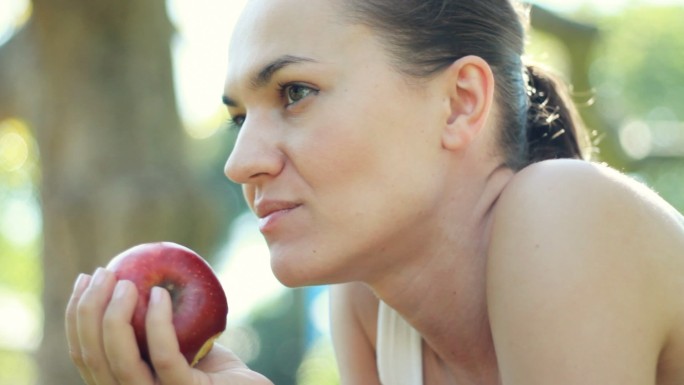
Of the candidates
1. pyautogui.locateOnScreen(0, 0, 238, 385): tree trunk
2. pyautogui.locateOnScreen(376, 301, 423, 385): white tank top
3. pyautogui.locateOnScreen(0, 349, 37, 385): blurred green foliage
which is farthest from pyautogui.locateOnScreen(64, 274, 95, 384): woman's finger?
pyautogui.locateOnScreen(0, 349, 37, 385): blurred green foliage

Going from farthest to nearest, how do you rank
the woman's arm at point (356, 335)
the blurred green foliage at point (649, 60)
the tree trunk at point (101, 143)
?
the blurred green foliage at point (649, 60), the tree trunk at point (101, 143), the woman's arm at point (356, 335)

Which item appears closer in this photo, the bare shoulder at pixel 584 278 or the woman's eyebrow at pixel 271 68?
the bare shoulder at pixel 584 278

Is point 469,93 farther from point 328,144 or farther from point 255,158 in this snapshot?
point 255,158

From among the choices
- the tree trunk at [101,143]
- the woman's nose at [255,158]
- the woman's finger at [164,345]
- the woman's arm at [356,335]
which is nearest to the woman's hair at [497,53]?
the woman's nose at [255,158]

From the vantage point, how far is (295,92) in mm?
2141

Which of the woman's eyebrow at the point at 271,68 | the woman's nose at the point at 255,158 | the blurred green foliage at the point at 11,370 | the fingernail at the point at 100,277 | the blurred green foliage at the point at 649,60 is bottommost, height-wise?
the fingernail at the point at 100,277

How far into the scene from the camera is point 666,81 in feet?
45.5

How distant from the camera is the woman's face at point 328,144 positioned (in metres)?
2.09

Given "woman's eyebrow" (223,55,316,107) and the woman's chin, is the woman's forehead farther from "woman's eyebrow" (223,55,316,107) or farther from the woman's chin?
the woman's chin

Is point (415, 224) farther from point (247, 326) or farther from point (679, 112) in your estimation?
point (679, 112)

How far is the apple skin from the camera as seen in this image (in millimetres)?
2125

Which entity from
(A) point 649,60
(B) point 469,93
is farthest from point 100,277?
(A) point 649,60

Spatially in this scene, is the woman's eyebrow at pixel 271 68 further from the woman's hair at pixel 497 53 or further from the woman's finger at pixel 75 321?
the woman's finger at pixel 75 321

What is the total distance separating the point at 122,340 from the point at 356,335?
2.91 ft
